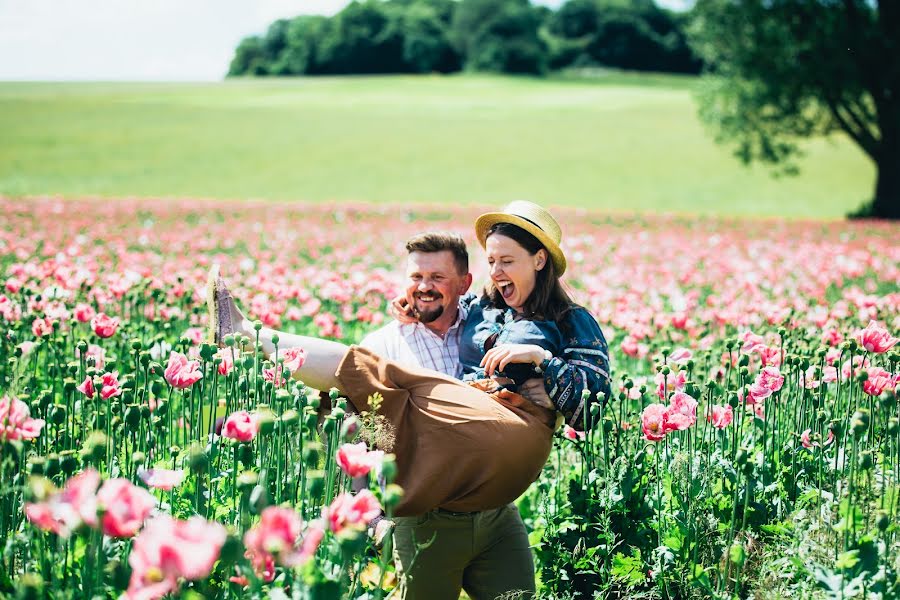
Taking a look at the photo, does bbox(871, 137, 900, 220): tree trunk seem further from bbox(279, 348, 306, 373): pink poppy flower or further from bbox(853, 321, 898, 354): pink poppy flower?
bbox(279, 348, 306, 373): pink poppy flower

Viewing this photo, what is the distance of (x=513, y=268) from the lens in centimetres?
352

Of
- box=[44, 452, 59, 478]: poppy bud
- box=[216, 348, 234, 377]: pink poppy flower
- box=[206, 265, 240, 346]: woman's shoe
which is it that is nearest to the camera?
box=[44, 452, 59, 478]: poppy bud

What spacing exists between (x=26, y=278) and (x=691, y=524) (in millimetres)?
4370

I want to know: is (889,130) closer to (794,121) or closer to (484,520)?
(794,121)

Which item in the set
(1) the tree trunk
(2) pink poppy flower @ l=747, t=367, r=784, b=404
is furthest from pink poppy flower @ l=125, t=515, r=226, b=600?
(1) the tree trunk

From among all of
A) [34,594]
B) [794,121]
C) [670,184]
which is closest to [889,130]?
[794,121]

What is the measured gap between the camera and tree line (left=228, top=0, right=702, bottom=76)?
83062 millimetres

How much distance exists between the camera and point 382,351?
3.79m

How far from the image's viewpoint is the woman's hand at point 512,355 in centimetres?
308

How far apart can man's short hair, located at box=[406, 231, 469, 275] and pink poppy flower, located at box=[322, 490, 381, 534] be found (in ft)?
6.12

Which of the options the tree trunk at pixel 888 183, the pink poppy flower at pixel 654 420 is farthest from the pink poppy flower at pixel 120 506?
the tree trunk at pixel 888 183

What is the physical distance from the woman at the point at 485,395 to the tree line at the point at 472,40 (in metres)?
80.3

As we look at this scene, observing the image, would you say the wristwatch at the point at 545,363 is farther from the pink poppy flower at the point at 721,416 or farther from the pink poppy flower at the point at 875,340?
the pink poppy flower at the point at 875,340

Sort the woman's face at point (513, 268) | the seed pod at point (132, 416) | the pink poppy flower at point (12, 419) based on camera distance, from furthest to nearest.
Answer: the woman's face at point (513, 268)
the seed pod at point (132, 416)
the pink poppy flower at point (12, 419)
